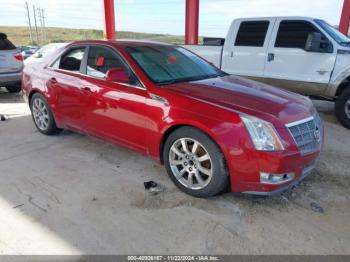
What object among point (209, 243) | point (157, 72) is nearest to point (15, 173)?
point (157, 72)

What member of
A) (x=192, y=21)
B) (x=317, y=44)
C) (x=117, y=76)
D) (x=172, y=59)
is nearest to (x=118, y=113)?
(x=117, y=76)

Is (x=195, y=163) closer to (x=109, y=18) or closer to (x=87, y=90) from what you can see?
(x=87, y=90)

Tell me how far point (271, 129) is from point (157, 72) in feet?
5.12

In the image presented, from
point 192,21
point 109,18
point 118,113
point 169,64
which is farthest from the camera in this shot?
point 192,21

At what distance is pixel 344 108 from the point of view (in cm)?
575

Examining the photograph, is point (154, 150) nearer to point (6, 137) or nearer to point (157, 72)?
point (157, 72)

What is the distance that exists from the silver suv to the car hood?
634 cm

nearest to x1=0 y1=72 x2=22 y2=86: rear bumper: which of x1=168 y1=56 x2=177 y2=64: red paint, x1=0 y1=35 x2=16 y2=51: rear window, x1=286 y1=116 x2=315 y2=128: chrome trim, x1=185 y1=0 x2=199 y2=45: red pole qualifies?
x1=0 y1=35 x2=16 y2=51: rear window

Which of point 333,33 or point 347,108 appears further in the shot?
point 333,33

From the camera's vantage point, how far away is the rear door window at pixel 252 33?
259 inches

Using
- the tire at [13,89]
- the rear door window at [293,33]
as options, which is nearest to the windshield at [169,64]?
the rear door window at [293,33]

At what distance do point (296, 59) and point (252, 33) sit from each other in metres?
1.13

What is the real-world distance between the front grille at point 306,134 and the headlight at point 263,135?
0.21m

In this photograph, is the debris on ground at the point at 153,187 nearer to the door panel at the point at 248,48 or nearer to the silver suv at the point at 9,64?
the door panel at the point at 248,48
